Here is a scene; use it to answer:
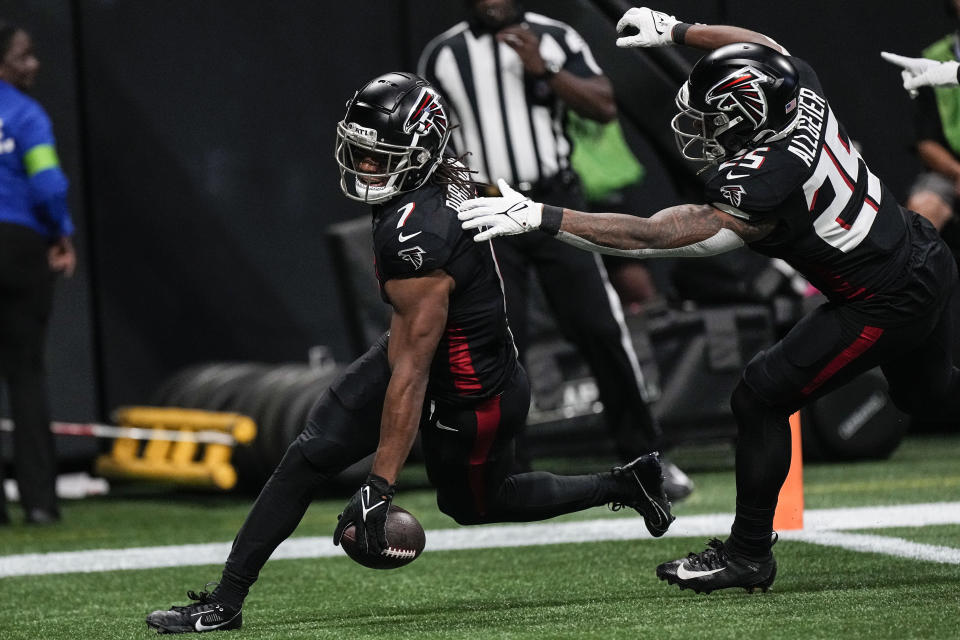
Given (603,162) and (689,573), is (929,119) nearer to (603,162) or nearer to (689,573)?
(603,162)

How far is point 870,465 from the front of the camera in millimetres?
7820

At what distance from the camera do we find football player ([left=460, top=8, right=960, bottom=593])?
401 cm

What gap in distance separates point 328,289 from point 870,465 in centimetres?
336

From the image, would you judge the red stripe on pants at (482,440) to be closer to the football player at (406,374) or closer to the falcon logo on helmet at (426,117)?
the football player at (406,374)

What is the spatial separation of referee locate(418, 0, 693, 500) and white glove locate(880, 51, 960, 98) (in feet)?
5.25

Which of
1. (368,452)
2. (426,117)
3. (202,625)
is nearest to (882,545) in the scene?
(368,452)

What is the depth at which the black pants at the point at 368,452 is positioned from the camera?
4.21 meters

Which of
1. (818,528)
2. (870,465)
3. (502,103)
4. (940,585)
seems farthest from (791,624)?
(870,465)

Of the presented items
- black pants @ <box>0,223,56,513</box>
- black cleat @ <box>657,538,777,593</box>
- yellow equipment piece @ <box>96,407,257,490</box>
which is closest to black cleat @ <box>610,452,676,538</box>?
black cleat @ <box>657,538,777,593</box>

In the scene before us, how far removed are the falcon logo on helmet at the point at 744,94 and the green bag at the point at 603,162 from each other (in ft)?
15.2

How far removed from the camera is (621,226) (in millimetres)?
3994

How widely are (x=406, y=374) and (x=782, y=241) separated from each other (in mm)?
1021

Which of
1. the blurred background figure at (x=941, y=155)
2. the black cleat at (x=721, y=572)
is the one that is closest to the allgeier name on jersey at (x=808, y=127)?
the black cleat at (x=721, y=572)

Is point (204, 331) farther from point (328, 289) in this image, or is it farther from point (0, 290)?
point (0, 290)
